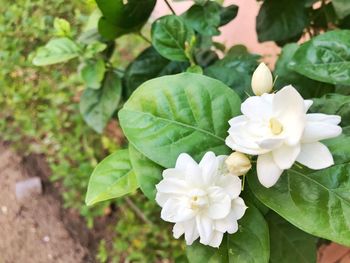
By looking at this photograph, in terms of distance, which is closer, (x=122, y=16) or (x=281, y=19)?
(x=122, y=16)

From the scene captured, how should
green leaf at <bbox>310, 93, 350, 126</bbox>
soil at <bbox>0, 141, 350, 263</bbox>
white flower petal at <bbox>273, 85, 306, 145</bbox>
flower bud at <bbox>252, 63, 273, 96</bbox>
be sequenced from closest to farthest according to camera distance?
white flower petal at <bbox>273, 85, 306, 145</bbox>, flower bud at <bbox>252, 63, 273, 96</bbox>, green leaf at <bbox>310, 93, 350, 126</bbox>, soil at <bbox>0, 141, 350, 263</bbox>

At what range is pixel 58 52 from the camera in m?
1.06

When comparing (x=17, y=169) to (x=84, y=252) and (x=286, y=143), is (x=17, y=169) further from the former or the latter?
(x=286, y=143)

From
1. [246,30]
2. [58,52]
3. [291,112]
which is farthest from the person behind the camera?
[246,30]

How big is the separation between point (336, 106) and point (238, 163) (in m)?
0.26

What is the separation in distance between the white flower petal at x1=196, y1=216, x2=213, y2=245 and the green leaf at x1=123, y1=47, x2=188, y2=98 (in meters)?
0.50

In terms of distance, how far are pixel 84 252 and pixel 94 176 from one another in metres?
0.73

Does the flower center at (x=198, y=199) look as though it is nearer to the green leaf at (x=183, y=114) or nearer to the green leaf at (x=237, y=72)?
the green leaf at (x=183, y=114)

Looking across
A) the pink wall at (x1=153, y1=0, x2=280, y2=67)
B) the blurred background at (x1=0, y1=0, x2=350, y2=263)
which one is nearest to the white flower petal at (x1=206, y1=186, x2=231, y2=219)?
the blurred background at (x1=0, y1=0, x2=350, y2=263)

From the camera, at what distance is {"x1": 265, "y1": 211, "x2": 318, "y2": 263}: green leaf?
2.81 ft

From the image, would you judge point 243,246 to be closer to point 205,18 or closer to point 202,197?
point 202,197

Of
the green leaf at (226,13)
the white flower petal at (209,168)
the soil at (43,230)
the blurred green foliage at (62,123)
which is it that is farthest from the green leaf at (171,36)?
the soil at (43,230)

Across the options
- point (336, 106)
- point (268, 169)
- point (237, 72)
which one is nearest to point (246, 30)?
point (237, 72)

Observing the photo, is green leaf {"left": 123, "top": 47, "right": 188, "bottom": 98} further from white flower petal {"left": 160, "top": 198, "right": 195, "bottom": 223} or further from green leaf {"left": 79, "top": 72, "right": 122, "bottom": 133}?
white flower petal {"left": 160, "top": 198, "right": 195, "bottom": 223}
